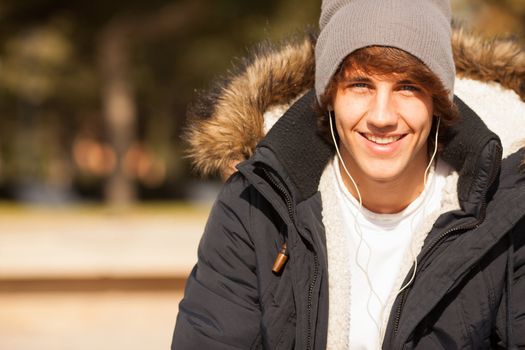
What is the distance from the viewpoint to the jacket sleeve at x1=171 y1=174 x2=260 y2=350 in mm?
2389

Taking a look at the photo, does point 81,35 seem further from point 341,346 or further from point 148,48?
point 341,346

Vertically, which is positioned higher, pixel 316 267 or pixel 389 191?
pixel 389 191

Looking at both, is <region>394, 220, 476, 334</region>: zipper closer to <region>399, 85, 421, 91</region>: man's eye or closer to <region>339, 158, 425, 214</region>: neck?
<region>339, 158, 425, 214</region>: neck

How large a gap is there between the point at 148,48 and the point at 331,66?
66.2 feet

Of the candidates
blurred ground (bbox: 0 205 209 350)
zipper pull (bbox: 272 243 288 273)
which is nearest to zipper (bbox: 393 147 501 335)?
zipper pull (bbox: 272 243 288 273)

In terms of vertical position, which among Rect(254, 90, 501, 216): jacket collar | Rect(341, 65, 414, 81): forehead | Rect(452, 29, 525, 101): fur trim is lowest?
Rect(254, 90, 501, 216): jacket collar

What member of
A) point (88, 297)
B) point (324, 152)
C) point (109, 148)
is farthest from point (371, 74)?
point (109, 148)

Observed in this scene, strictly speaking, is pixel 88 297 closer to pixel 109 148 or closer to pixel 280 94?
pixel 280 94

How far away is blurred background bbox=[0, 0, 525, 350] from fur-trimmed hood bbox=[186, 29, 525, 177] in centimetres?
14

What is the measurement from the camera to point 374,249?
2.51 m

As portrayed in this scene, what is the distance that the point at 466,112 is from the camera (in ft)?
8.37

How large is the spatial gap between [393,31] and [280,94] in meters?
0.52

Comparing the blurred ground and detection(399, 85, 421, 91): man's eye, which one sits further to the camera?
the blurred ground

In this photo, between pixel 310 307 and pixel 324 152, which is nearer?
pixel 310 307
